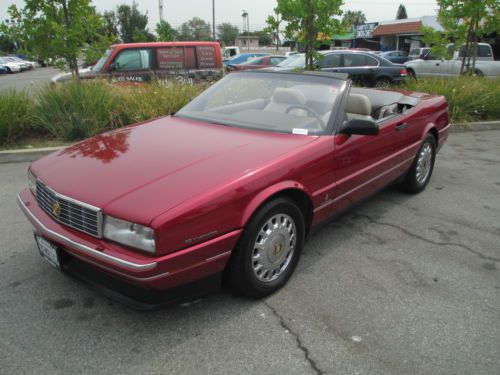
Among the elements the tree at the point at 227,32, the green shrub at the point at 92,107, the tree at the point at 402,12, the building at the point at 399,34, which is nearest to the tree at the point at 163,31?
the green shrub at the point at 92,107

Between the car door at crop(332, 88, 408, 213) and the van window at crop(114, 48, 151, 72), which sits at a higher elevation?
the van window at crop(114, 48, 151, 72)

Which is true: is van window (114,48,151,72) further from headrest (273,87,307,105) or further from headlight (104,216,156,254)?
headlight (104,216,156,254)

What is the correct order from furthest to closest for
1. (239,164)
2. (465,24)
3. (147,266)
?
(465,24) → (239,164) → (147,266)

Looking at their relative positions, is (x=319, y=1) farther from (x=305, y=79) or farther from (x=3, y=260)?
(x=3, y=260)

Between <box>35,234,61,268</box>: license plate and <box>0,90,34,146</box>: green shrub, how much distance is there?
460 cm

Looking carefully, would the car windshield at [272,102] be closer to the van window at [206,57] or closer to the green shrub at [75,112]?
the green shrub at [75,112]

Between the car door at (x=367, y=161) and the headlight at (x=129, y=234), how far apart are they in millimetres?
1597

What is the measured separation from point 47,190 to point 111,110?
178 inches

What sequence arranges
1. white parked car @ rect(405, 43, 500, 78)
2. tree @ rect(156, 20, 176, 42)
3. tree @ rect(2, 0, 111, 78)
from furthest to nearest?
tree @ rect(156, 20, 176, 42) → white parked car @ rect(405, 43, 500, 78) → tree @ rect(2, 0, 111, 78)

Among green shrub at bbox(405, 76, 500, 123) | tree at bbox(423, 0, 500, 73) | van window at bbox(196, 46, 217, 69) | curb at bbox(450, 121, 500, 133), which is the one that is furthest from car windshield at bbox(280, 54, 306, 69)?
curb at bbox(450, 121, 500, 133)

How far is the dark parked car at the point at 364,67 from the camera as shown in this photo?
39.4 ft

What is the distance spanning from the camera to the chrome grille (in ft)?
7.55

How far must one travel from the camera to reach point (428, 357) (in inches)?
91.4

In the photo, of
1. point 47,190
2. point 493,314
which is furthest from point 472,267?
point 47,190
